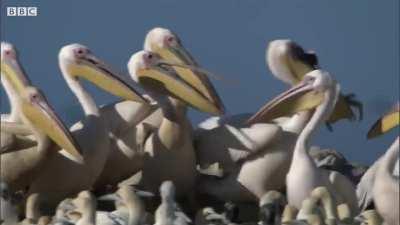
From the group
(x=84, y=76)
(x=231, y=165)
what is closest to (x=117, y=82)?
(x=84, y=76)

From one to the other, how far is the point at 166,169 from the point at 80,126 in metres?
0.56

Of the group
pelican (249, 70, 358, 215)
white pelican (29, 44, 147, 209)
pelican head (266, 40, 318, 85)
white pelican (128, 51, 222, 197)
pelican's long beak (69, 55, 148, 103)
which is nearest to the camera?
pelican (249, 70, 358, 215)

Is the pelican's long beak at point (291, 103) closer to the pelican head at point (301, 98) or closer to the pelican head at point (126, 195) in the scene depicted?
the pelican head at point (301, 98)

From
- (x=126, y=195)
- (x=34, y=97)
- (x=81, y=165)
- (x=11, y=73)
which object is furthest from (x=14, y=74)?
(x=126, y=195)

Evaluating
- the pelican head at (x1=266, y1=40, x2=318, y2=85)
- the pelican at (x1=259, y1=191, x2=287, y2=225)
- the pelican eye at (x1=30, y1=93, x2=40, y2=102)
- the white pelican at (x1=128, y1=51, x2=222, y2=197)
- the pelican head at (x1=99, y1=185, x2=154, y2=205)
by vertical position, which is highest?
the pelican head at (x1=266, y1=40, x2=318, y2=85)

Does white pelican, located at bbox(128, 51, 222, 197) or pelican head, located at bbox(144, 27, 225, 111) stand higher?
pelican head, located at bbox(144, 27, 225, 111)

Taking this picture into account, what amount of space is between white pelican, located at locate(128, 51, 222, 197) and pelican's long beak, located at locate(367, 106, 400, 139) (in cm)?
110

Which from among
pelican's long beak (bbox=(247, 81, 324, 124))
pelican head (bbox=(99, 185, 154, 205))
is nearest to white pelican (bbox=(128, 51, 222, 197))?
Answer: pelican head (bbox=(99, 185, 154, 205))

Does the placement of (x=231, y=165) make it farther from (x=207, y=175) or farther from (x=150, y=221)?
(x=150, y=221)

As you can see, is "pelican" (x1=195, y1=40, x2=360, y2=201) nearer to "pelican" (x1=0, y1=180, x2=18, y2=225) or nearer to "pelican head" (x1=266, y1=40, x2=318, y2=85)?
"pelican head" (x1=266, y1=40, x2=318, y2=85)

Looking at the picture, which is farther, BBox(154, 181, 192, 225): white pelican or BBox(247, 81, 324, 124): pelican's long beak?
BBox(247, 81, 324, 124): pelican's long beak

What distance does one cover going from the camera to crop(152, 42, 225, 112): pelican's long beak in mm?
11055

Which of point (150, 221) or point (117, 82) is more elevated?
point (117, 82)

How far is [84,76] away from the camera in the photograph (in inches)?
429
